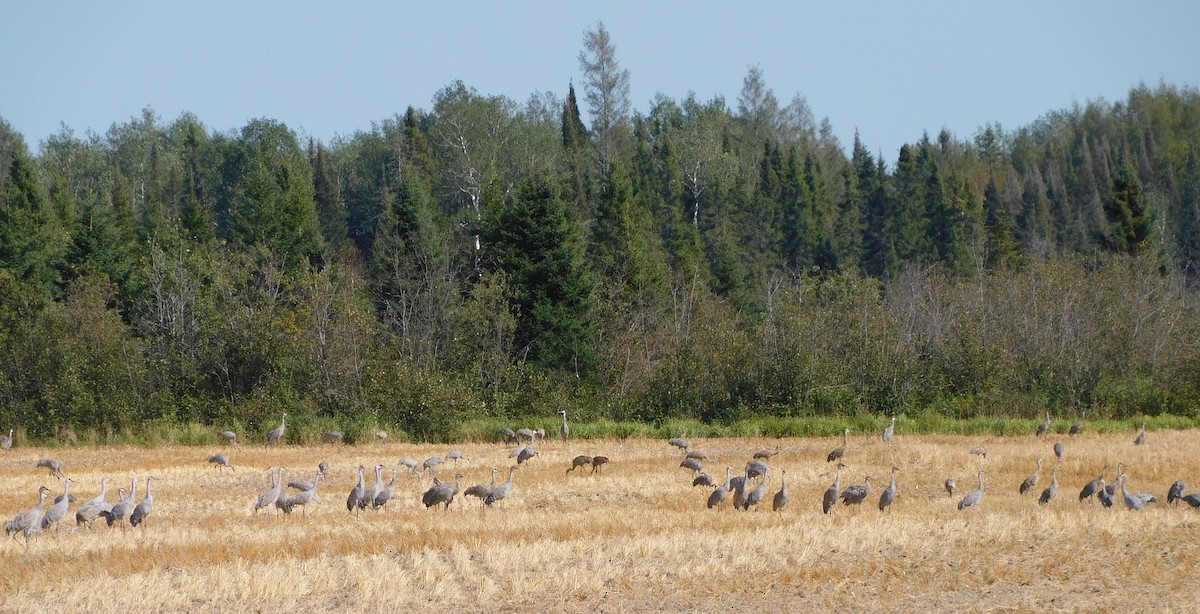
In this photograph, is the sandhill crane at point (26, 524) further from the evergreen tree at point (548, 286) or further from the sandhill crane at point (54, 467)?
the evergreen tree at point (548, 286)

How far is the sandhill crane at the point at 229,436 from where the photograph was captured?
120 feet

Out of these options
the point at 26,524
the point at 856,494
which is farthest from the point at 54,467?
the point at 856,494

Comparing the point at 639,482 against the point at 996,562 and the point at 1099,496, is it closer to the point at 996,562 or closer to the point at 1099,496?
the point at 1099,496

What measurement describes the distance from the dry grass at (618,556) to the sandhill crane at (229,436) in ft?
39.0

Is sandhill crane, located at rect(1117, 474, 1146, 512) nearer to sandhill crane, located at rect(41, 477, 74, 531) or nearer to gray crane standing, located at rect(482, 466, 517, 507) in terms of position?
gray crane standing, located at rect(482, 466, 517, 507)

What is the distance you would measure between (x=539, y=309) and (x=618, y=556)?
30507 millimetres

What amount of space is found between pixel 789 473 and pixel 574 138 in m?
61.5

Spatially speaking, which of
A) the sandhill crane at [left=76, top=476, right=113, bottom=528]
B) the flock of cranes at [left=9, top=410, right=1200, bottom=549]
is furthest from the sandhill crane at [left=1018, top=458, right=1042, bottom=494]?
the sandhill crane at [left=76, top=476, right=113, bottom=528]

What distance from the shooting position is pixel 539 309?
46.3m

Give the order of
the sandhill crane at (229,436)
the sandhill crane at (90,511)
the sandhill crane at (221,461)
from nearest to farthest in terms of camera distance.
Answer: the sandhill crane at (90,511)
the sandhill crane at (221,461)
the sandhill crane at (229,436)

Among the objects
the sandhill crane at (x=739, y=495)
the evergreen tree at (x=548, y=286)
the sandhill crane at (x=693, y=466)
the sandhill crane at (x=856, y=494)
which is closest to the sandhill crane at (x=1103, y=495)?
the sandhill crane at (x=856, y=494)

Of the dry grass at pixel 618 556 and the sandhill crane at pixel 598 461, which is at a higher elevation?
the sandhill crane at pixel 598 461

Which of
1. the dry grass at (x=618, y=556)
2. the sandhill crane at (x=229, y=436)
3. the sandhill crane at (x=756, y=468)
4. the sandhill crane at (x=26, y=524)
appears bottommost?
the dry grass at (x=618, y=556)

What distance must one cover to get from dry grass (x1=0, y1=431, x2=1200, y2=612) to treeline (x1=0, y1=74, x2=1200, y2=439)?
57.3 feet
